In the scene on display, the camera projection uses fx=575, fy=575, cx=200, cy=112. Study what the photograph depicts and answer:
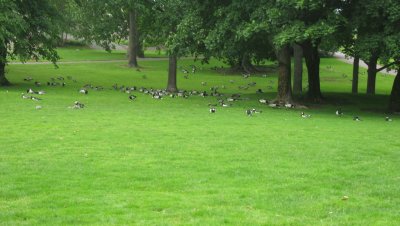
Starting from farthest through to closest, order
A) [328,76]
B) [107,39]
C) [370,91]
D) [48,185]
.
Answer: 1. [107,39]
2. [328,76]
3. [370,91]
4. [48,185]

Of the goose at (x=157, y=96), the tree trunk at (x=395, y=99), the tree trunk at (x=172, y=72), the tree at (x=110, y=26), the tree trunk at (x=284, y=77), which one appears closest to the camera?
the tree trunk at (x=395, y=99)

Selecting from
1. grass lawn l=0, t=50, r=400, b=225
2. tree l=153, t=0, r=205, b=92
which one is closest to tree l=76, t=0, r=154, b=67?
tree l=153, t=0, r=205, b=92

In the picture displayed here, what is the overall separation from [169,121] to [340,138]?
669 centimetres

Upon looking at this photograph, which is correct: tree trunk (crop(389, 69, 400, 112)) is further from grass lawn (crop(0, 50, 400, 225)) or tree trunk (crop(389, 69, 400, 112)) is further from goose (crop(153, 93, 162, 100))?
goose (crop(153, 93, 162, 100))

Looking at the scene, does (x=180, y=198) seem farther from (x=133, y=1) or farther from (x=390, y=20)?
(x=133, y=1)

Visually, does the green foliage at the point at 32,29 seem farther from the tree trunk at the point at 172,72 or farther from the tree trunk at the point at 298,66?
the tree trunk at the point at 298,66

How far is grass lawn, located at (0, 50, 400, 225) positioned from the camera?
9.02 meters

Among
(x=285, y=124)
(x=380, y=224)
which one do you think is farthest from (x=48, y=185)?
(x=285, y=124)

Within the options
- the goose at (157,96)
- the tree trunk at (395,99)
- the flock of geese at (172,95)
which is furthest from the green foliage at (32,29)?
the tree trunk at (395,99)

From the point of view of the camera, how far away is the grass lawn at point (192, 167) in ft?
29.6

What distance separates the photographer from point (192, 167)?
12742 millimetres

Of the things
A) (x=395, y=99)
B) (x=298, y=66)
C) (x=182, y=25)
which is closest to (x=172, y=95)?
(x=182, y=25)

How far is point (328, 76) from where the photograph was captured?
60.3 metres

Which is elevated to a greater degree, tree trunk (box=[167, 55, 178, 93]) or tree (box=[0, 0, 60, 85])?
tree (box=[0, 0, 60, 85])
